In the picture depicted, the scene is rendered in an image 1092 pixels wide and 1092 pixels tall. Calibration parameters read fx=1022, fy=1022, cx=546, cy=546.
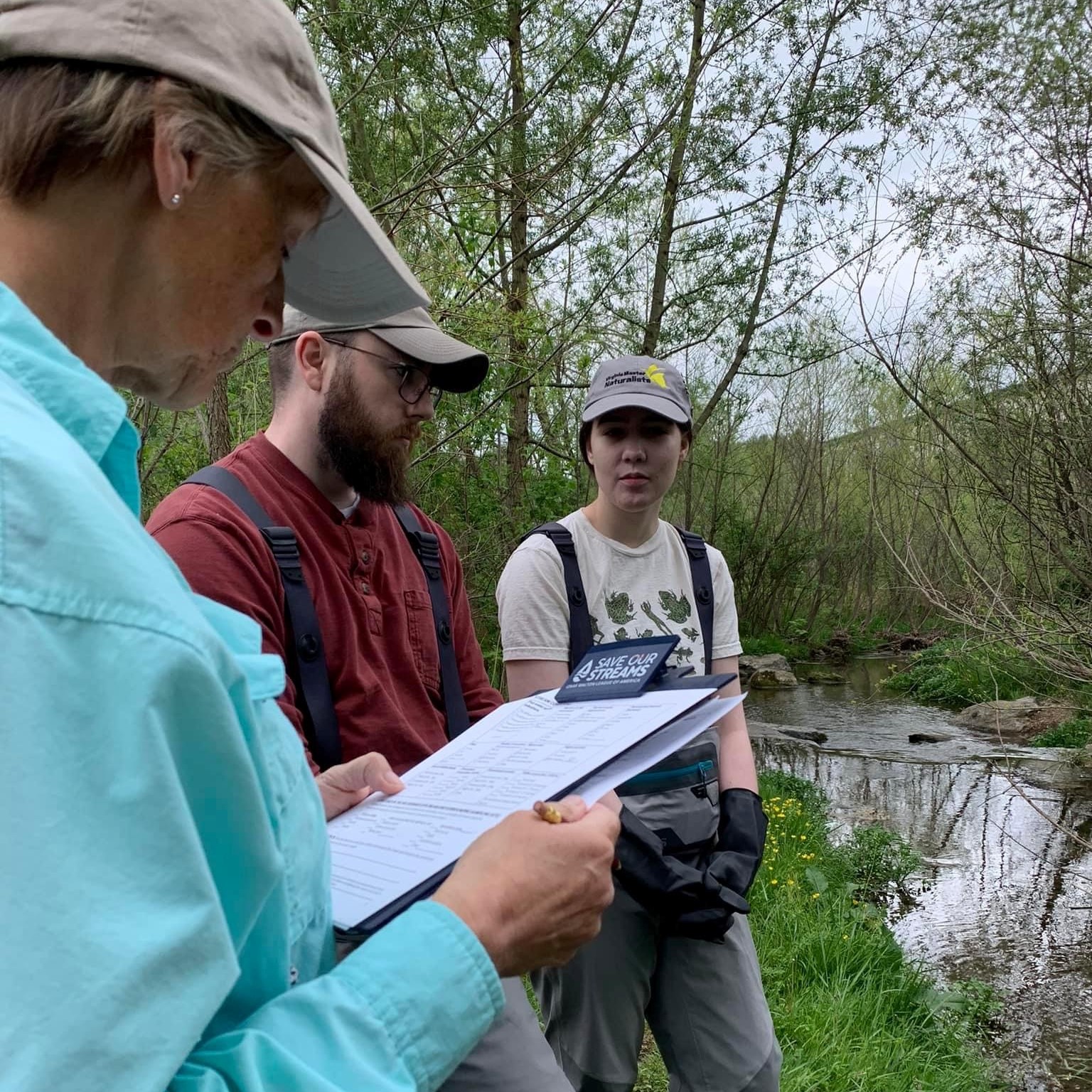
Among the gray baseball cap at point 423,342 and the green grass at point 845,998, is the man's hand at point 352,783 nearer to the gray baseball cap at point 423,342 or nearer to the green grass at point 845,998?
the gray baseball cap at point 423,342

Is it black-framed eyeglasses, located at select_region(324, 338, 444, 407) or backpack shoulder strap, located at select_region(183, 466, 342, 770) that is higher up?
black-framed eyeglasses, located at select_region(324, 338, 444, 407)

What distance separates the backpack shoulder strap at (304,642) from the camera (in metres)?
1.75

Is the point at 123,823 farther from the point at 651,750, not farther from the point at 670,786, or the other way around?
the point at 670,786

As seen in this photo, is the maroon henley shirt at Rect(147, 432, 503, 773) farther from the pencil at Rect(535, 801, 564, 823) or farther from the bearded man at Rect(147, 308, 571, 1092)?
the pencil at Rect(535, 801, 564, 823)

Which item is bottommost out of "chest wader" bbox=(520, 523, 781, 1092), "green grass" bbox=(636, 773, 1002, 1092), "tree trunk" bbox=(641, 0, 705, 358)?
"green grass" bbox=(636, 773, 1002, 1092)

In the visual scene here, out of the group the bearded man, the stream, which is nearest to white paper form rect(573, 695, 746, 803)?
the bearded man

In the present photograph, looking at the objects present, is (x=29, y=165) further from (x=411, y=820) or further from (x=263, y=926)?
(x=411, y=820)

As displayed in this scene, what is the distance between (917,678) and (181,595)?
17.0 metres

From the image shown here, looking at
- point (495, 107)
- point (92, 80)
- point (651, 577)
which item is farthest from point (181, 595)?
point (495, 107)

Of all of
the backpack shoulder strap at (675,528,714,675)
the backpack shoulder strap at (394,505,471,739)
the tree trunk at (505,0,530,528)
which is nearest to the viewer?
the backpack shoulder strap at (394,505,471,739)

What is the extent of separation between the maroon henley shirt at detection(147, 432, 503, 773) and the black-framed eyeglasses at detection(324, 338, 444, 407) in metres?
→ 0.27

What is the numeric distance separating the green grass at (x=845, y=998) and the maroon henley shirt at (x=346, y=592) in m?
→ 2.28

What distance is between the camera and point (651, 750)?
1296 mm

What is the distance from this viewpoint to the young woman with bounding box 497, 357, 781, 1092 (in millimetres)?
2342
